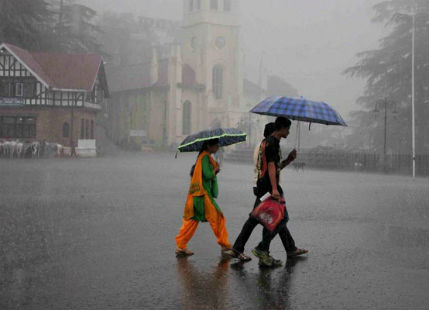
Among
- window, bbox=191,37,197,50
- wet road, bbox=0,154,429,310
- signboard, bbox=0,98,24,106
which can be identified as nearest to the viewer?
wet road, bbox=0,154,429,310

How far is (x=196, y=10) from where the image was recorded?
213ft

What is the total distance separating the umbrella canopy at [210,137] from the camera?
6898 mm

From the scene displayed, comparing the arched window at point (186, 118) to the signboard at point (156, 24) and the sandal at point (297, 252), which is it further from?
the sandal at point (297, 252)

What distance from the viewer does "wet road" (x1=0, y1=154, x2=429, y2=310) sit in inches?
205

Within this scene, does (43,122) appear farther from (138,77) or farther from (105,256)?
(105,256)

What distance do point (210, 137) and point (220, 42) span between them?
197 feet

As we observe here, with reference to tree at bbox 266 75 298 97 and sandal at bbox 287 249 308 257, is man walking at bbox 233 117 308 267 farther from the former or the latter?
tree at bbox 266 75 298 97

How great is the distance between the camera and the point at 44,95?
43781mm

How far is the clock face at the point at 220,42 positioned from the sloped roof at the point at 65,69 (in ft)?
70.7

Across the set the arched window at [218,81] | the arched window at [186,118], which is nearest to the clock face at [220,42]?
the arched window at [218,81]

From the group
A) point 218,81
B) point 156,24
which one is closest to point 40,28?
point 218,81

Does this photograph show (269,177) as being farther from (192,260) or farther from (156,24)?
(156,24)

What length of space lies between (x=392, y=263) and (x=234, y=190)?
34.3 feet

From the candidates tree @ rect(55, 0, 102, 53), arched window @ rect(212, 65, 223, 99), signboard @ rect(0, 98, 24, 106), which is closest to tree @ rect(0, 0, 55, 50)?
signboard @ rect(0, 98, 24, 106)
